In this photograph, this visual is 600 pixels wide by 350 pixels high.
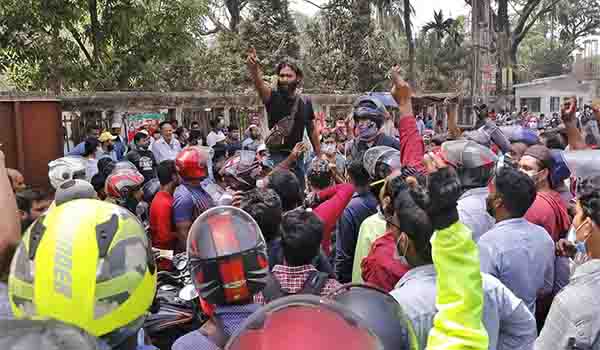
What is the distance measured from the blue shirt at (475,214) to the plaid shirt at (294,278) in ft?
3.54

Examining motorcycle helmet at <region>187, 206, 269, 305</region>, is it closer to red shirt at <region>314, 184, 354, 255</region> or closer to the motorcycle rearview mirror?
the motorcycle rearview mirror

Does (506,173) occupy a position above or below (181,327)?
above

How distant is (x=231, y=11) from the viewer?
97.2 ft

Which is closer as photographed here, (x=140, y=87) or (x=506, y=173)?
(x=506, y=173)

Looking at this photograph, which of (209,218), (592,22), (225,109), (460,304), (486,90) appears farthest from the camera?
(592,22)

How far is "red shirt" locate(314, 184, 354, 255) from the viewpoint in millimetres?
3773

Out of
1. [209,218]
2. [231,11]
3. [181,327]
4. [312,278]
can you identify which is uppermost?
[231,11]

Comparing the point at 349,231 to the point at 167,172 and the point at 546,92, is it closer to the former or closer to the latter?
the point at 167,172

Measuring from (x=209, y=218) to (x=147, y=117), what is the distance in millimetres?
9596

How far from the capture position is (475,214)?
337cm

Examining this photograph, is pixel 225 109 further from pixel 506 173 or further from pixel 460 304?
pixel 460 304

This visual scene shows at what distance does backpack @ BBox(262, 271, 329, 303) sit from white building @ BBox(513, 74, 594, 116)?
4336cm

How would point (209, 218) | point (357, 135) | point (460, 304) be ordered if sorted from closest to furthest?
point (460, 304)
point (209, 218)
point (357, 135)

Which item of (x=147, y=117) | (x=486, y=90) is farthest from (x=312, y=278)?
(x=486, y=90)
